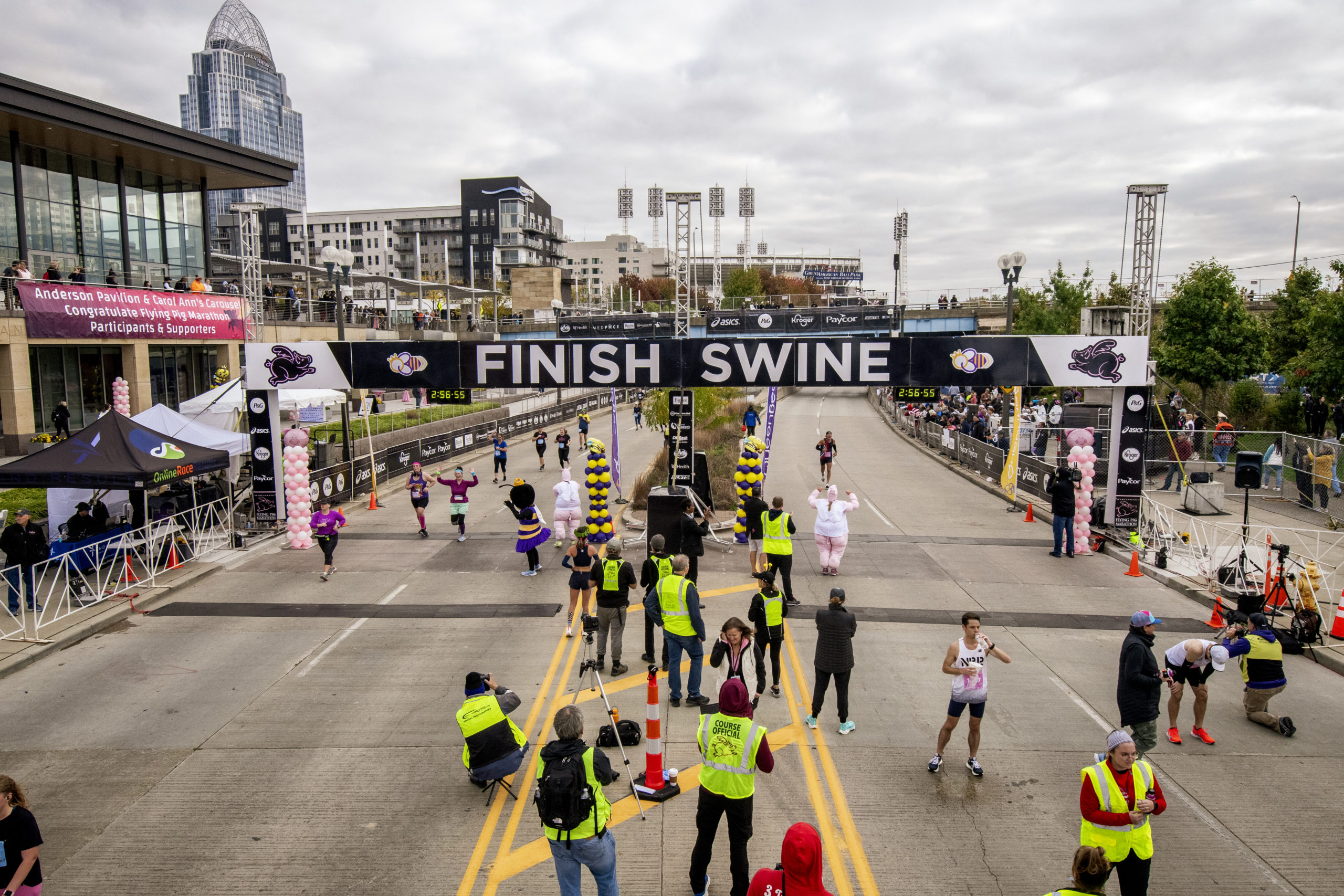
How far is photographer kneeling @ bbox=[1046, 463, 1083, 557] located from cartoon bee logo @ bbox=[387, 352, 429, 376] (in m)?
13.4

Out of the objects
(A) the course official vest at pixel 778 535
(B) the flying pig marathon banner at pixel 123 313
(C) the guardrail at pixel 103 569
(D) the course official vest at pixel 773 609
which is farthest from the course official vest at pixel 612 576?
(B) the flying pig marathon banner at pixel 123 313

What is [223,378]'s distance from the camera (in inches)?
1211

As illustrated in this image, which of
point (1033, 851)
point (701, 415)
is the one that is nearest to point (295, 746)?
point (1033, 851)

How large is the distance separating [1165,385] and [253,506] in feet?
138

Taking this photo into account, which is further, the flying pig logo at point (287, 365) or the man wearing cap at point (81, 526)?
the flying pig logo at point (287, 365)

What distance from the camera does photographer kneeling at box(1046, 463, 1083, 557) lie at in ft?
52.5

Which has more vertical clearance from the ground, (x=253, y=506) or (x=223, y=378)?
(x=223, y=378)

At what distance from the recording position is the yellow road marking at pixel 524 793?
243 inches

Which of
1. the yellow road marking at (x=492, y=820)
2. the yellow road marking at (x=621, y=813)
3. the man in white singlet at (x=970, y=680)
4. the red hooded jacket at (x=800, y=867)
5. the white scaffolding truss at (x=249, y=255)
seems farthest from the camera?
the white scaffolding truss at (x=249, y=255)

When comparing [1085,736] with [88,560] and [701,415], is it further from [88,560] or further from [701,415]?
[701,415]

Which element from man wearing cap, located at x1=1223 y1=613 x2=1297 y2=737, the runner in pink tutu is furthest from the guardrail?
man wearing cap, located at x1=1223 y1=613 x2=1297 y2=737

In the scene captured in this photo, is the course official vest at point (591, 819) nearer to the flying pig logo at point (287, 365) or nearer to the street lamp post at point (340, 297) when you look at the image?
the flying pig logo at point (287, 365)

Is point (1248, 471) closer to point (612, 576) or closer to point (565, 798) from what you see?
point (612, 576)

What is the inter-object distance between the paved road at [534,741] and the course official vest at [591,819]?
114cm
